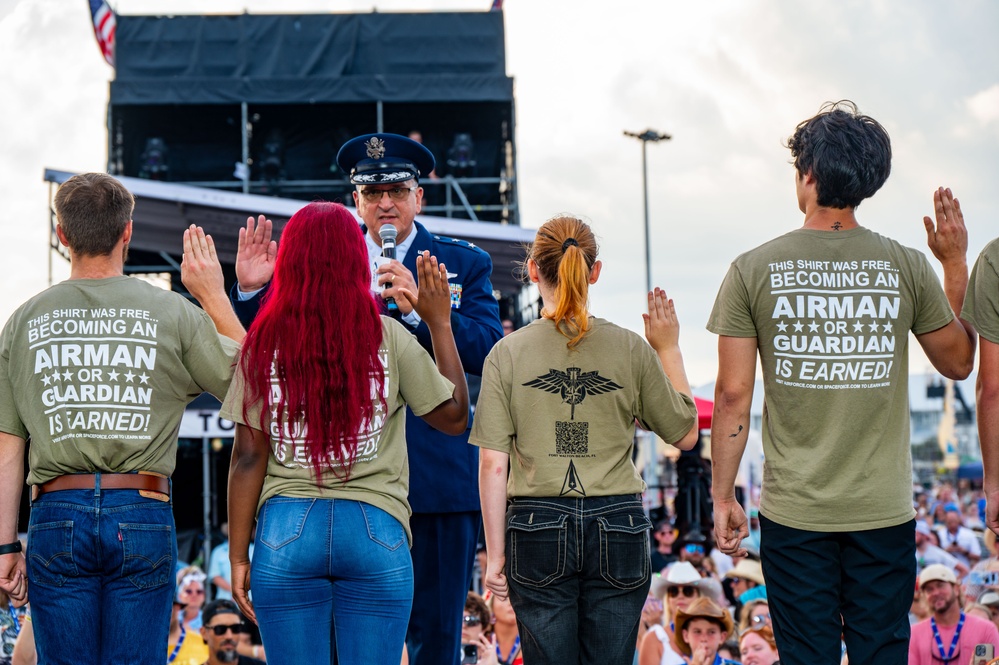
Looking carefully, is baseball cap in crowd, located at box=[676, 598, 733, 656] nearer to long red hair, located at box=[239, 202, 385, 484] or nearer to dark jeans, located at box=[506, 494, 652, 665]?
dark jeans, located at box=[506, 494, 652, 665]

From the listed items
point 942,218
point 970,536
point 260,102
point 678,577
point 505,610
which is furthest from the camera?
point 260,102

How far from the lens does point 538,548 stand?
12.5 ft

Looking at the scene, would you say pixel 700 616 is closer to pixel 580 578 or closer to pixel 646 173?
pixel 580 578

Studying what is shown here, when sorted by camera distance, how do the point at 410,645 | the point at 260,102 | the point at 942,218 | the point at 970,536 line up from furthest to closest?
the point at 260,102 < the point at 970,536 < the point at 410,645 < the point at 942,218

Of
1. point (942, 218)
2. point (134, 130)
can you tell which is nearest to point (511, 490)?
point (942, 218)

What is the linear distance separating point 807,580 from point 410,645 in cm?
161

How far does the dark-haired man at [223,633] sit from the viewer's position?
7598 mm

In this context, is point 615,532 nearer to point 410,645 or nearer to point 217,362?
point 410,645

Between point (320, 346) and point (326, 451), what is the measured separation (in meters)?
0.34

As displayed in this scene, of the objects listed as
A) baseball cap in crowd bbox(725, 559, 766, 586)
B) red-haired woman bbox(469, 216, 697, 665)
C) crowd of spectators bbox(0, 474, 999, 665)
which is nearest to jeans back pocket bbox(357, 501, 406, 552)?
red-haired woman bbox(469, 216, 697, 665)

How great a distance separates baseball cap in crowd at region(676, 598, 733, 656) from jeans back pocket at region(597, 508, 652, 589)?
4578 millimetres

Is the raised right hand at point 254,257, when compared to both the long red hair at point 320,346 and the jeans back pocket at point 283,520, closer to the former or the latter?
the long red hair at point 320,346

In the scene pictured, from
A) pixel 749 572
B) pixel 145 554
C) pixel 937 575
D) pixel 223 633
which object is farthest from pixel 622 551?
pixel 749 572

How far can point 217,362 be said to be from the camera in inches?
151
